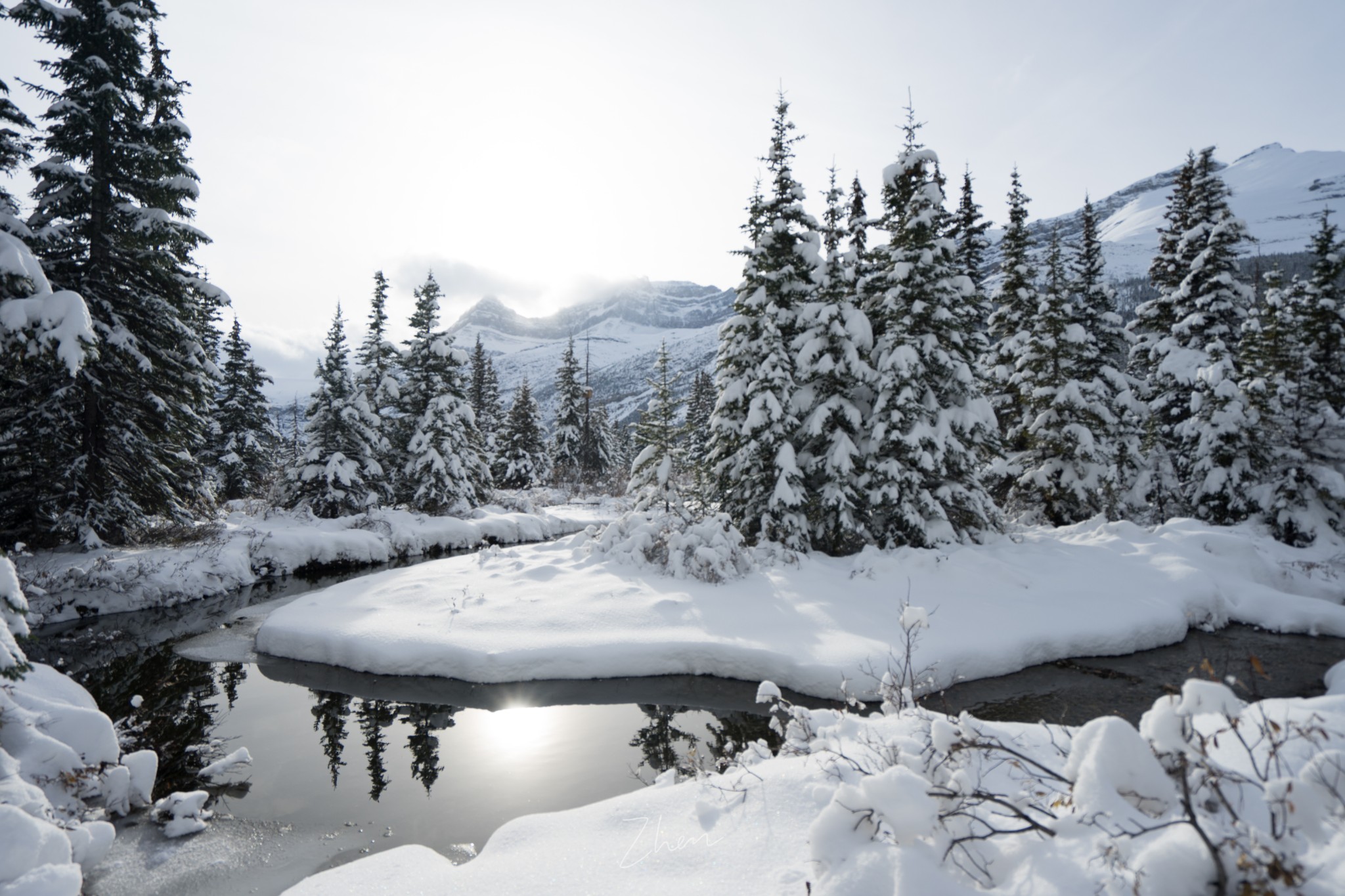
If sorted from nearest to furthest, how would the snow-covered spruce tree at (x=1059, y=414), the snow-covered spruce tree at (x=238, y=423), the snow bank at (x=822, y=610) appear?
the snow bank at (x=822, y=610), the snow-covered spruce tree at (x=1059, y=414), the snow-covered spruce tree at (x=238, y=423)

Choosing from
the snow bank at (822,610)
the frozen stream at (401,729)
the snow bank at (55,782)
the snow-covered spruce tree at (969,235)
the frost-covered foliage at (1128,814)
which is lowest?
the frozen stream at (401,729)

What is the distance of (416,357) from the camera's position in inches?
1109

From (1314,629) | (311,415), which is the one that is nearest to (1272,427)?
(1314,629)

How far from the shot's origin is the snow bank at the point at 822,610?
34.0ft

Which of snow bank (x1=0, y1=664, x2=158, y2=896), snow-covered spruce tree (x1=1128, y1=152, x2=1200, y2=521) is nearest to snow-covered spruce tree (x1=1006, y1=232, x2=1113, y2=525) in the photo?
snow-covered spruce tree (x1=1128, y1=152, x2=1200, y2=521)

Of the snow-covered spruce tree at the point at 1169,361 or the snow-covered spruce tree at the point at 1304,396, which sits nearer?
the snow-covered spruce tree at the point at 1304,396

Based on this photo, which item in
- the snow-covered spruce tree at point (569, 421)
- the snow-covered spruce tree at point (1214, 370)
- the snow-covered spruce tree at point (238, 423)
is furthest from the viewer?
the snow-covered spruce tree at point (569, 421)

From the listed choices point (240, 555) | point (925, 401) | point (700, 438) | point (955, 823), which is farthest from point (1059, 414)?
point (700, 438)

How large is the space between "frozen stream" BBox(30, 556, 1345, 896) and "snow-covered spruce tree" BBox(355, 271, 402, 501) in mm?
16355

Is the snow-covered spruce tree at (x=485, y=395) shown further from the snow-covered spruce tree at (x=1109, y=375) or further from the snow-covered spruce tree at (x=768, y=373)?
the snow-covered spruce tree at (x=1109, y=375)

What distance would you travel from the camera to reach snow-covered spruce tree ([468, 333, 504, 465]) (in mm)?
48969

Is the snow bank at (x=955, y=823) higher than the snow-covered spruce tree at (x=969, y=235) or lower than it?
lower

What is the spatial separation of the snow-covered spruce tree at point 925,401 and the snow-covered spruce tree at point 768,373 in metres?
2.23

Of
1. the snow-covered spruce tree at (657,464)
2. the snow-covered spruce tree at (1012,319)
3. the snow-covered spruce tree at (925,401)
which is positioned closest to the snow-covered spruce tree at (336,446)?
the snow-covered spruce tree at (657,464)
